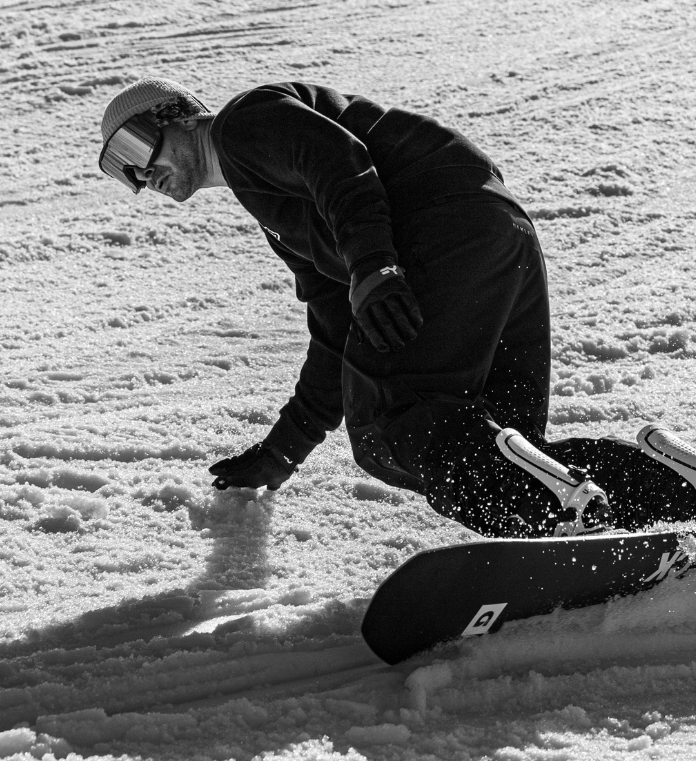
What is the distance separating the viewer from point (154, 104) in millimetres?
2096

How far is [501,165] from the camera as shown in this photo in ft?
16.3

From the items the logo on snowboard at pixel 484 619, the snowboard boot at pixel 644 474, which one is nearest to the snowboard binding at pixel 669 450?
the snowboard boot at pixel 644 474

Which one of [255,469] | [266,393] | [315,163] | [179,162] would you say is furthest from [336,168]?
[266,393]

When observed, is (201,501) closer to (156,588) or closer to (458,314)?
(156,588)

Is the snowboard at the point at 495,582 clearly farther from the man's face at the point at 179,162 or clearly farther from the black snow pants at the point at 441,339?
the man's face at the point at 179,162

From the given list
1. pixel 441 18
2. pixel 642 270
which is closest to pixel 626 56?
pixel 441 18

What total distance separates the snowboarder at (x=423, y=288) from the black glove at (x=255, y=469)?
0.57 metres

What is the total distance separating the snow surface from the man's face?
33.1 inches

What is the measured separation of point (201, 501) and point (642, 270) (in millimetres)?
2339

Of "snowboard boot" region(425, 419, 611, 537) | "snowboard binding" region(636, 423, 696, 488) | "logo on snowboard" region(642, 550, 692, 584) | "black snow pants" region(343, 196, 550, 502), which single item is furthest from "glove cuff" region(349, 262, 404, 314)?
"logo on snowboard" region(642, 550, 692, 584)

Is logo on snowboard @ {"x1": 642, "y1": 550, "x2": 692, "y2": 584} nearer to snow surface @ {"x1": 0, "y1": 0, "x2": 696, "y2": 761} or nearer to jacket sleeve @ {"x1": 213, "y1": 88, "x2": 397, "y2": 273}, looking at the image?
snow surface @ {"x1": 0, "y1": 0, "x2": 696, "y2": 761}

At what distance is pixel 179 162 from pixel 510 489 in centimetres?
110

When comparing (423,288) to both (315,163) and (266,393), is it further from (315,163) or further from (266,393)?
(266,393)

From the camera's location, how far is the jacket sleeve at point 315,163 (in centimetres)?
178
